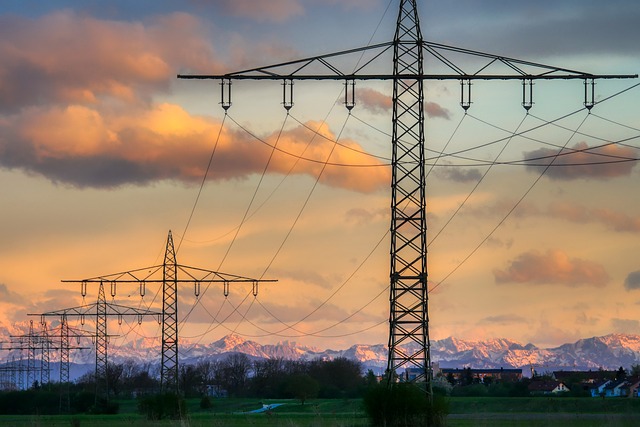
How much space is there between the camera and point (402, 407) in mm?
53938

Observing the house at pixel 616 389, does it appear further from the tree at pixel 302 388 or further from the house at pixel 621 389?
the tree at pixel 302 388

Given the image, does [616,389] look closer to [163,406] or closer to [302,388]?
[302,388]

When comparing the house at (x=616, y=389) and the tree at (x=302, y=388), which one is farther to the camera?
the house at (x=616, y=389)

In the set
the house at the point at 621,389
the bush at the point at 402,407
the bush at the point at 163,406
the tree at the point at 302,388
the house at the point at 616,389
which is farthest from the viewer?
the house at the point at 616,389

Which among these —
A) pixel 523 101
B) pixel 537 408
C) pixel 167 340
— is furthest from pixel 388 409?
pixel 537 408

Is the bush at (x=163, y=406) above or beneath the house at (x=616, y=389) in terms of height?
above

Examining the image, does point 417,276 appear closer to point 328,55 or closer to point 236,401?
point 328,55

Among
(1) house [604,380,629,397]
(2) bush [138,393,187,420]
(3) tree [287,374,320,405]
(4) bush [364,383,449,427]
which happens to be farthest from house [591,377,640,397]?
(4) bush [364,383,449,427]

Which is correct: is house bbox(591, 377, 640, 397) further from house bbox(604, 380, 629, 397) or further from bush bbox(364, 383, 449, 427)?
bush bbox(364, 383, 449, 427)

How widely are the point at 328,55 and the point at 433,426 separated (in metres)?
17.5

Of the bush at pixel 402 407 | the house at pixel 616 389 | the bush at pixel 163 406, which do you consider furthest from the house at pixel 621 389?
the bush at pixel 402 407

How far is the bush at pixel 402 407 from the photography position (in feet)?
177

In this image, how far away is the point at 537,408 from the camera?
10519 cm

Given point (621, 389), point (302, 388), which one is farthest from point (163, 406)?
point (621, 389)
